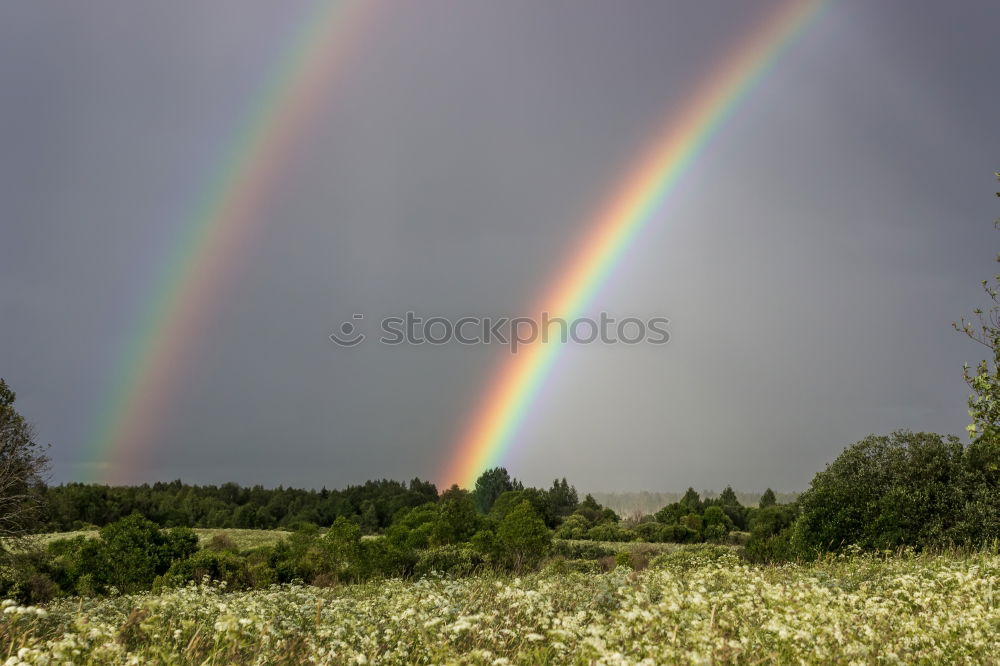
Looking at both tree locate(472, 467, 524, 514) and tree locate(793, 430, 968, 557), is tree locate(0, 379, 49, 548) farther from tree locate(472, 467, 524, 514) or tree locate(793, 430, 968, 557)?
tree locate(472, 467, 524, 514)

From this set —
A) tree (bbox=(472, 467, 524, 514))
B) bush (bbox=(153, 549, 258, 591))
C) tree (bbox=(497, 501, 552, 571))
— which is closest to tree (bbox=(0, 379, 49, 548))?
bush (bbox=(153, 549, 258, 591))

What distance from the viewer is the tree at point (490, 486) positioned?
95838 millimetres

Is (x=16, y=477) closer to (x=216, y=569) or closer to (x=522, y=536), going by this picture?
(x=216, y=569)

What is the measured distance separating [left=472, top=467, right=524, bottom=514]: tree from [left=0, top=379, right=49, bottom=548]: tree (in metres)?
72.8

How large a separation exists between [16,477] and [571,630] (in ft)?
81.2

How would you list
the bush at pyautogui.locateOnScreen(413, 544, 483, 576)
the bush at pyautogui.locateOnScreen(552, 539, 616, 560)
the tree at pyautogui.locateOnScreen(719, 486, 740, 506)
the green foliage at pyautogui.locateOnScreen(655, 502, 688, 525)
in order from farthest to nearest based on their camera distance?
the tree at pyautogui.locateOnScreen(719, 486, 740, 506) → the green foliage at pyautogui.locateOnScreen(655, 502, 688, 525) → the bush at pyautogui.locateOnScreen(552, 539, 616, 560) → the bush at pyautogui.locateOnScreen(413, 544, 483, 576)

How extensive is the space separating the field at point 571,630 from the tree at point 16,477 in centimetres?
1802

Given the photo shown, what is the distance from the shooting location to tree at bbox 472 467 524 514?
314 ft

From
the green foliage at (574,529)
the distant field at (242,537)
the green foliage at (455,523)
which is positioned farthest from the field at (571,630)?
the green foliage at (574,529)

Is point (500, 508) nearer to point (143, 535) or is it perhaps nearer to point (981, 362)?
point (143, 535)

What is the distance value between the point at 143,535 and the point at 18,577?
1066cm

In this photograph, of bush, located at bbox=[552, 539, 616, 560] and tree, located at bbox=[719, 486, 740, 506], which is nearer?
bush, located at bbox=[552, 539, 616, 560]

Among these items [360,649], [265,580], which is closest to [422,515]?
[265,580]

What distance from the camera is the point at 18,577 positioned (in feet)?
82.4
